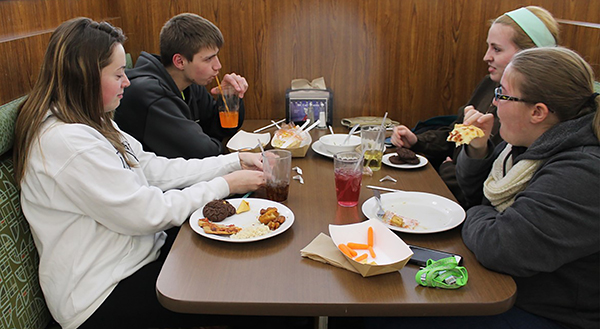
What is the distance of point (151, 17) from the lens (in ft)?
10.1

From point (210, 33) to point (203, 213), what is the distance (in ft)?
3.79

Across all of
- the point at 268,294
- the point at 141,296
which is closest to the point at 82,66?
the point at 141,296

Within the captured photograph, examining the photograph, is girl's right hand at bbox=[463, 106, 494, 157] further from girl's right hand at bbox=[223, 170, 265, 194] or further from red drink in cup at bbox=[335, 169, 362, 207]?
girl's right hand at bbox=[223, 170, 265, 194]

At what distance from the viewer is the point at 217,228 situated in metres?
1.36

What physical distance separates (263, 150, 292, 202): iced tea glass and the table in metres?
0.22

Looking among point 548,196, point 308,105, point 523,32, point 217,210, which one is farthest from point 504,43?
point 217,210

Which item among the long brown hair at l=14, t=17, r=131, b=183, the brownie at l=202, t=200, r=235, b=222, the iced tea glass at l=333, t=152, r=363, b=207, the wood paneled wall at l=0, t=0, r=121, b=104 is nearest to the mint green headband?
the iced tea glass at l=333, t=152, r=363, b=207

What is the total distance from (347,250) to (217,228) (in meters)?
0.37

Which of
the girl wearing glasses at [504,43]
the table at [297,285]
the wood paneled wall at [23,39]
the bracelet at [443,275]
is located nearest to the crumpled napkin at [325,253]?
the table at [297,285]

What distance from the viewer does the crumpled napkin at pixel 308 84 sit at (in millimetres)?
3031

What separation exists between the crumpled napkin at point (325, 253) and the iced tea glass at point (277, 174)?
33 cm

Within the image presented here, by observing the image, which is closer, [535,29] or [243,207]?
[243,207]

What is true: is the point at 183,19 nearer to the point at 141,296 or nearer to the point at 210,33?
the point at 210,33

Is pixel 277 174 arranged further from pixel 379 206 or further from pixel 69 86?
pixel 69 86
